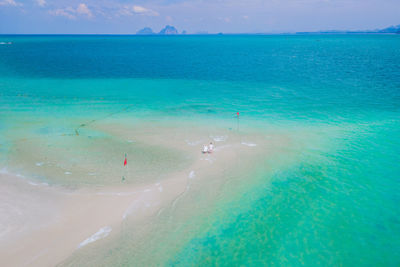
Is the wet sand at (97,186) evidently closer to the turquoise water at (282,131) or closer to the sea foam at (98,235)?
the sea foam at (98,235)

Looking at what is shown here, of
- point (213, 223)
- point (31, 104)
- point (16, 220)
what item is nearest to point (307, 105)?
point (213, 223)

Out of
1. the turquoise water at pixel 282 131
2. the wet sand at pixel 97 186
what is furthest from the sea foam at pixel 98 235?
the turquoise water at pixel 282 131

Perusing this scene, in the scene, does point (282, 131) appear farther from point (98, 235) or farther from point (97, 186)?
point (98, 235)

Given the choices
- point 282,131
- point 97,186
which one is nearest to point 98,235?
point 97,186

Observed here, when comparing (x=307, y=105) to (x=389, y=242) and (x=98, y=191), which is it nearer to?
(x=389, y=242)

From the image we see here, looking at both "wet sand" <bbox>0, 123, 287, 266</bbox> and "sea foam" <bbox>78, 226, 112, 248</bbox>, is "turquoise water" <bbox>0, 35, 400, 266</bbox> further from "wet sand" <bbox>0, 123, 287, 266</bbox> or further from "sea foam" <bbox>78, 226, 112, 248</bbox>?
"wet sand" <bbox>0, 123, 287, 266</bbox>

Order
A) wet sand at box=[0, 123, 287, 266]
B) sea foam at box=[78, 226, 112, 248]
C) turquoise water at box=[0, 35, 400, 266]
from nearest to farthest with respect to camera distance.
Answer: sea foam at box=[78, 226, 112, 248] → wet sand at box=[0, 123, 287, 266] → turquoise water at box=[0, 35, 400, 266]

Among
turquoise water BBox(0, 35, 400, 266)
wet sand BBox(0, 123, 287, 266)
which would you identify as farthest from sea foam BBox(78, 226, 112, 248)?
turquoise water BBox(0, 35, 400, 266)

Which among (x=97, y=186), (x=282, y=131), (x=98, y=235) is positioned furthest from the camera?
(x=282, y=131)

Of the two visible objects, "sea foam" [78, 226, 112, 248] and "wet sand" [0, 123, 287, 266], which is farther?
"wet sand" [0, 123, 287, 266]
